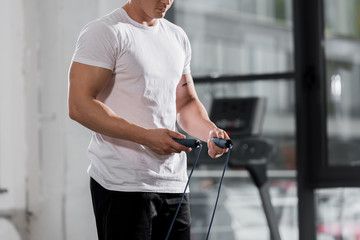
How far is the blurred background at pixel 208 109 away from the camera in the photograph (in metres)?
2.78

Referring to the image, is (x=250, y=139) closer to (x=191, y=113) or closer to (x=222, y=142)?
(x=191, y=113)

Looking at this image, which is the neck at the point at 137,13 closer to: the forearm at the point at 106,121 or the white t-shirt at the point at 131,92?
the white t-shirt at the point at 131,92

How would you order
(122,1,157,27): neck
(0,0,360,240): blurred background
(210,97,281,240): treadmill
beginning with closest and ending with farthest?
(122,1,157,27): neck → (0,0,360,240): blurred background → (210,97,281,240): treadmill

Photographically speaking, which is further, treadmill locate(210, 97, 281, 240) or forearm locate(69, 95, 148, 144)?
treadmill locate(210, 97, 281, 240)

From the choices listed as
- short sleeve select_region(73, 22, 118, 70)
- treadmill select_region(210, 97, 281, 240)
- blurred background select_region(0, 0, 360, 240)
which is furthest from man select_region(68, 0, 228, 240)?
treadmill select_region(210, 97, 281, 240)

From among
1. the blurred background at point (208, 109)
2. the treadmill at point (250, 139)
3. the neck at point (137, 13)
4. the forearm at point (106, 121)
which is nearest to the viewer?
the forearm at point (106, 121)

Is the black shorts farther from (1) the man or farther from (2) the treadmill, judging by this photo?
(2) the treadmill

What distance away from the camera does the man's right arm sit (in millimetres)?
1388

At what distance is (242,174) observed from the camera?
3666mm

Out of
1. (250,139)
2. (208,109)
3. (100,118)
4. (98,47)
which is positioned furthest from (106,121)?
(208,109)

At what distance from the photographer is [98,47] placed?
1.42m

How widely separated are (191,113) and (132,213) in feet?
1.11

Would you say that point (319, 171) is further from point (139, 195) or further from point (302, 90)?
point (139, 195)

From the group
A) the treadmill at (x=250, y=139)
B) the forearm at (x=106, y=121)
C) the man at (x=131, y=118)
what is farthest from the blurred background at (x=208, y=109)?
the forearm at (x=106, y=121)
